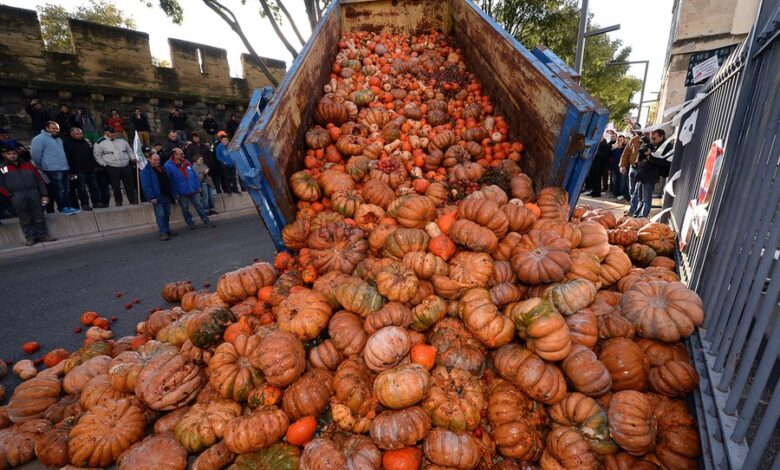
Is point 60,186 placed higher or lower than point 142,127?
lower

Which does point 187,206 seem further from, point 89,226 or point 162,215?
point 89,226

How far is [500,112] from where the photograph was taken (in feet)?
18.1

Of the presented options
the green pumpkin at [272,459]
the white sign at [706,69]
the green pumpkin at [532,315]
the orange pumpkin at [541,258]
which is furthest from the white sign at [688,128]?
the green pumpkin at [272,459]

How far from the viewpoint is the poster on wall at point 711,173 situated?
348 centimetres

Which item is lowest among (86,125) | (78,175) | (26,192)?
(26,192)

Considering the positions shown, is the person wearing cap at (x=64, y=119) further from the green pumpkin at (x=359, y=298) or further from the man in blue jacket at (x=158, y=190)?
the green pumpkin at (x=359, y=298)

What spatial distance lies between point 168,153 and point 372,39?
8.69 meters

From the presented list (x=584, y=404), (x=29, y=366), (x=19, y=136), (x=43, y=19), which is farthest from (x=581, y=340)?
(x=43, y=19)

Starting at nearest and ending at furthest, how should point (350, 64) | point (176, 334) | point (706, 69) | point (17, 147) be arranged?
point (176, 334) → point (706, 69) → point (350, 64) → point (17, 147)

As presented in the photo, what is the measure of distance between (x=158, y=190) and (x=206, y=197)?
2.74 m

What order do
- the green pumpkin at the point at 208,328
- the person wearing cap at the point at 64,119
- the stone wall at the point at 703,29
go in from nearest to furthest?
the green pumpkin at the point at 208,328 → the person wearing cap at the point at 64,119 → the stone wall at the point at 703,29

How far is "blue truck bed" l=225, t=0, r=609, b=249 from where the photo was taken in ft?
11.7

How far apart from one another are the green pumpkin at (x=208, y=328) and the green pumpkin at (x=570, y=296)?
3.19m

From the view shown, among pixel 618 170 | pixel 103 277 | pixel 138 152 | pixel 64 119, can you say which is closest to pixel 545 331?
pixel 103 277
